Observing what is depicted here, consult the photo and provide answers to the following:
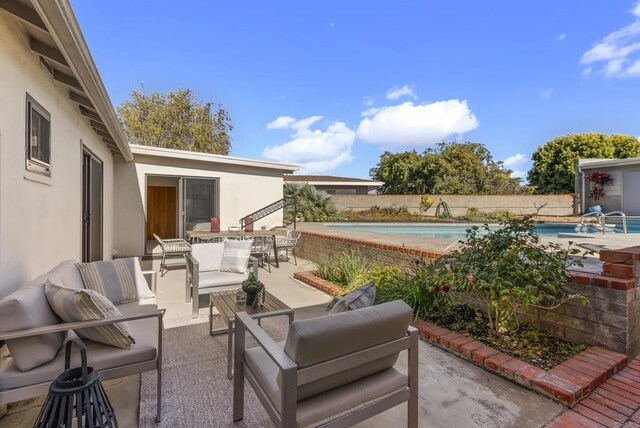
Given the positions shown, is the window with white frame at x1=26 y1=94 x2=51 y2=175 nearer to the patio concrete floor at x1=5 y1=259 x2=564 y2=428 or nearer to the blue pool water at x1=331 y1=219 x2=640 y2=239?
the patio concrete floor at x1=5 y1=259 x2=564 y2=428

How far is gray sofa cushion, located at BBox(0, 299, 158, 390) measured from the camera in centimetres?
188

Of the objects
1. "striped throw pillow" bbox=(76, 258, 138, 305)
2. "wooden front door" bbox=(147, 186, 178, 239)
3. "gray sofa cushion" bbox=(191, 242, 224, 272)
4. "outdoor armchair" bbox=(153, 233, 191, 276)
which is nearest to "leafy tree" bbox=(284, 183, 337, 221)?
"wooden front door" bbox=(147, 186, 178, 239)

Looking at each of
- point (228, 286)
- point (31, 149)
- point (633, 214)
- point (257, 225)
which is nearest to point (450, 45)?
point (257, 225)

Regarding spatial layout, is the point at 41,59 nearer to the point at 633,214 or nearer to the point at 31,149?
the point at 31,149

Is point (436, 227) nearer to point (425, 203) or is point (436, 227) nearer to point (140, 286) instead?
point (425, 203)

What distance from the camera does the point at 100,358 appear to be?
2105mm

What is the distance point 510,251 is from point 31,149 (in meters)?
4.83

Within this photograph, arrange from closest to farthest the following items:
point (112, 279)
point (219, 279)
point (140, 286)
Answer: point (112, 279), point (140, 286), point (219, 279)

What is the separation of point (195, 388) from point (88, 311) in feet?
3.55

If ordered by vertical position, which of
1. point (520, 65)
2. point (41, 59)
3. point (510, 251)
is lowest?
point (510, 251)

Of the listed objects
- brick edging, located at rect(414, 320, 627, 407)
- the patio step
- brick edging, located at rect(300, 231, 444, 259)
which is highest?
brick edging, located at rect(300, 231, 444, 259)

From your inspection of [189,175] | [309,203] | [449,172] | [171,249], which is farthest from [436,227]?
[171,249]

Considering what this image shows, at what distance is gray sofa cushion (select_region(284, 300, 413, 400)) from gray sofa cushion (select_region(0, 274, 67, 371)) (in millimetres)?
1588

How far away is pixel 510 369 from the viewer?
273 cm
